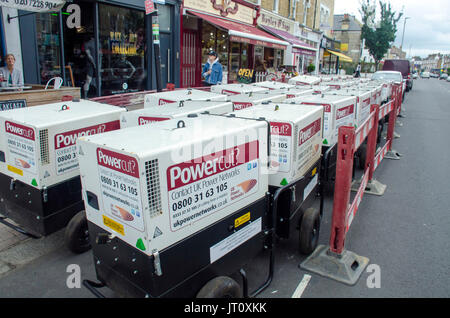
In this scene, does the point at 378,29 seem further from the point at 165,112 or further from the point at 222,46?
the point at 165,112

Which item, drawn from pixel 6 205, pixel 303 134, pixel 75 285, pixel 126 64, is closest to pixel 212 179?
pixel 303 134

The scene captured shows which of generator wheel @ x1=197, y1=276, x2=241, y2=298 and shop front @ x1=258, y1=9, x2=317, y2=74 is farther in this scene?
shop front @ x1=258, y1=9, x2=317, y2=74

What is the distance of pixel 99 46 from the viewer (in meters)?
10.0

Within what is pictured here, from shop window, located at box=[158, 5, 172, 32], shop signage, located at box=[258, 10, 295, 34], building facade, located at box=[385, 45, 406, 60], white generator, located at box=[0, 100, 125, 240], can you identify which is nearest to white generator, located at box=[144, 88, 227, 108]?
white generator, located at box=[0, 100, 125, 240]

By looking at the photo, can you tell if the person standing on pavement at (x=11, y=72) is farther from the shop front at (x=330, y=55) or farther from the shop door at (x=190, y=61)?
the shop front at (x=330, y=55)

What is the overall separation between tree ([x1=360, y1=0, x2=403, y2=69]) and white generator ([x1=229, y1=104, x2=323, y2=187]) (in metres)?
48.2

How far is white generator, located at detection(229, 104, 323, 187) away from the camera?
3.57m

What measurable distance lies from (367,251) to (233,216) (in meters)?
2.19

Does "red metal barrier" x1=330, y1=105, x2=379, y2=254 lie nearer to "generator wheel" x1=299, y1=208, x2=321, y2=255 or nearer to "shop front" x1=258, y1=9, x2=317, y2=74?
"generator wheel" x1=299, y1=208, x2=321, y2=255

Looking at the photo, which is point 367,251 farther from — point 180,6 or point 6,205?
point 180,6

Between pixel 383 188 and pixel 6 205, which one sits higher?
pixel 6 205

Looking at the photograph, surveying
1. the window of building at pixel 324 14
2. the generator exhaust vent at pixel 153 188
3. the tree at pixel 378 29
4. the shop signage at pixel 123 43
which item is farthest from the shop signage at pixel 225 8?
the tree at pixel 378 29

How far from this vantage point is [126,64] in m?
11.2

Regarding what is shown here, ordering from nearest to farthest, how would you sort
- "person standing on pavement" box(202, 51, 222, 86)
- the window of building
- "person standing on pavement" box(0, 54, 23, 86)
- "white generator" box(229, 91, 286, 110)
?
"white generator" box(229, 91, 286, 110) → "person standing on pavement" box(0, 54, 23, 86) → "person standing on pavement" box(202, 51, 222, 86) → the window of building
